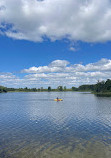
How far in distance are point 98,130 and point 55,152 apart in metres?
12.1

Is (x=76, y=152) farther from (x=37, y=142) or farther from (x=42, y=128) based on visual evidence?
(x=42, y=128)

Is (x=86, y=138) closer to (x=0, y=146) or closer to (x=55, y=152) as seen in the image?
(x=55, y=152)

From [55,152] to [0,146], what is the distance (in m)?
7.31

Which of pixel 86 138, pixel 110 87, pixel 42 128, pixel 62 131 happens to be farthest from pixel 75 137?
pixel 110 87

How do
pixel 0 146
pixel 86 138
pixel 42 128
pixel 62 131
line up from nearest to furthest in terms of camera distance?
pixel 0 146, pixel 86 138, pixel 62 131, pixel 42 128

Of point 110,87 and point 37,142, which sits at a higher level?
point 110,87

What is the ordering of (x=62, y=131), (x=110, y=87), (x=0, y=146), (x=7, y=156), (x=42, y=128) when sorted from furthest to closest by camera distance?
(x=110, y=87)
(x=42, y=128)
(x=62, y=131)
(x=0, y=146)
(x=7, y=156)

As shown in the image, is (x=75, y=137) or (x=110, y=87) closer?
(x=75, y=137)

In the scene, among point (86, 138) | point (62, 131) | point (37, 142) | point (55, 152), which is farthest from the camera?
point (62, 131)

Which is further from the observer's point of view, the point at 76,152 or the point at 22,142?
the point at 22,142

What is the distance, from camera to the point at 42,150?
17.8 metres

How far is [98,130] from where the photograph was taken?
1043 inches

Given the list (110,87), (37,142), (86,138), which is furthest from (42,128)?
(110,87)

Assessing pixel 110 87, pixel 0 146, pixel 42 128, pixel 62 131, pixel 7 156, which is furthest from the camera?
pixel 110 87
